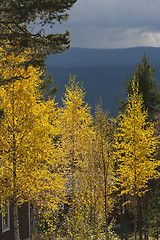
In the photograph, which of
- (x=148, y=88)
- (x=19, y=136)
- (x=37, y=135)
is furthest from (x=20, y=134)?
(x=148, y=88)

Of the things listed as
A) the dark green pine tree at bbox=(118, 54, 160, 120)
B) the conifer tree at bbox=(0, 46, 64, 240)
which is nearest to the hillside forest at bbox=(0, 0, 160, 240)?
the conifer tree at bbox=(0, 46, 64, 240)

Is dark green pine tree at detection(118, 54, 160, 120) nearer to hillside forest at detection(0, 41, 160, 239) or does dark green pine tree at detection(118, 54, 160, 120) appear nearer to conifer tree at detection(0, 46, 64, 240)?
hillside forest at detection(0, 41, 160, 239)

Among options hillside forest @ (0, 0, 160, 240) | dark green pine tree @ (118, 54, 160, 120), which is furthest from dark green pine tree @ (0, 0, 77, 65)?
dark green pine tree @ (118, 54, 160, 120)

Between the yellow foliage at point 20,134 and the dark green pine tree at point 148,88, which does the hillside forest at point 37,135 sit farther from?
the dark green pine tree at point 148,88

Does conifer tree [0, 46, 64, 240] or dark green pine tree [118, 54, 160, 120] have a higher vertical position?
dark green pine tree [118, 54, 160, 120]

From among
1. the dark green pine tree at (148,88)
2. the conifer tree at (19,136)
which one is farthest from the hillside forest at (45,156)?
the dark green pine tree at (148,88)

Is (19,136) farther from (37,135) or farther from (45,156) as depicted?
(45,156)

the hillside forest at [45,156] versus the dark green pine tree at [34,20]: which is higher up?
the dark green pine tree at [34,20]

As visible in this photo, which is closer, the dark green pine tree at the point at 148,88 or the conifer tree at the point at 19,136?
the conifer tree at the point at 19,136

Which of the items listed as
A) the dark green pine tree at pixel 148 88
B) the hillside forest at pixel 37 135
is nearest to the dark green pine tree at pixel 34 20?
the hillside forest at pixel 37 135

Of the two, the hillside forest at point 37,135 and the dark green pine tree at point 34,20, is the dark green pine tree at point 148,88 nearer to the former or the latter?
the hillside forest at point 37,135

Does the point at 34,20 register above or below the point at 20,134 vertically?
above

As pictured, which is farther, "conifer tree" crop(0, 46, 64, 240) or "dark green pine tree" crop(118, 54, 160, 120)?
"dark green pine tree" crop(118, 54, 160, 120)

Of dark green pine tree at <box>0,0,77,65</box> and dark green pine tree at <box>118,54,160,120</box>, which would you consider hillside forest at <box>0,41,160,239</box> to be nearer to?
dark green pine tree at <box>0,0,77,65</box>
